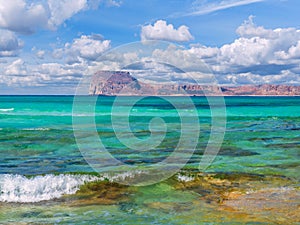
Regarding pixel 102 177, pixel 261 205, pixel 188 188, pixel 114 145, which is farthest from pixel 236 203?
pixel 114 145

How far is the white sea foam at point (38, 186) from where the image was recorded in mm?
14688

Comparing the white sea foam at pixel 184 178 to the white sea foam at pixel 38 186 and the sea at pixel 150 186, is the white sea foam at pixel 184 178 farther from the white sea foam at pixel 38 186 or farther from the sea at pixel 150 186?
the white sea foam at pixel 38 186

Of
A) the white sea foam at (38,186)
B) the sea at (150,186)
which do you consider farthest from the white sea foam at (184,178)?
the white sea foam at (38,186)

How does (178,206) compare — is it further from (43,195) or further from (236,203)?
(43,195)

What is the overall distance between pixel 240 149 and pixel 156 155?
247 inches

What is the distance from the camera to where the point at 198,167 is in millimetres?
19641

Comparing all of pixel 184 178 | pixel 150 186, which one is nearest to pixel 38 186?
pixel 150 186

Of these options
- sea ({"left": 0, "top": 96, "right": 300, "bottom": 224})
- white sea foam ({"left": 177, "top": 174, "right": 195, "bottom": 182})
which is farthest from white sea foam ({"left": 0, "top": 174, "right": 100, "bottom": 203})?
white sea foam ({"left": 177, "top": 174, "right": 195, "bottom": 182})

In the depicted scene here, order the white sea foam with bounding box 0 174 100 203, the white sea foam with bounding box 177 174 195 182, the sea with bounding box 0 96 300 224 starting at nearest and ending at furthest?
the sea with bounding box 0 96 300 224 < the white sea foam with bounding box 0 174 100 203 < the white sea foam with bounding box 177 174 195 182

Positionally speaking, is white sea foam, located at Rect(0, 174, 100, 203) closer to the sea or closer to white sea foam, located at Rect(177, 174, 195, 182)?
the sea

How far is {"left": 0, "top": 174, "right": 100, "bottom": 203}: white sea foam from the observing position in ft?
48.2

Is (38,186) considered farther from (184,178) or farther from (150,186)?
(184,178)

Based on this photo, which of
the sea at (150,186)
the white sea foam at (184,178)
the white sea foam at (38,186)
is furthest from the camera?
the white sea foam at (184,178)

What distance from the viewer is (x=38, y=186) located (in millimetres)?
15609
